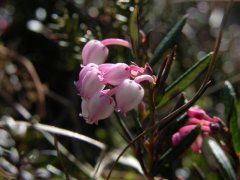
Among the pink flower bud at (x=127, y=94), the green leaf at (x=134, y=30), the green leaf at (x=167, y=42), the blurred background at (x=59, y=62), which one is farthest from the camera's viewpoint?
the blurred background at (x=59, y=62)

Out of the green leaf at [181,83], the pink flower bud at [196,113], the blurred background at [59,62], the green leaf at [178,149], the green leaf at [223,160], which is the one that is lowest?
the blurred background at [59,62]

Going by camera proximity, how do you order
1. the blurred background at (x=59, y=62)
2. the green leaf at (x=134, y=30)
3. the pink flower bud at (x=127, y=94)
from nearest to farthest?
the pink flower bud at (x=127, y=94), the green leaf at (x=134, y=30), the blurred background at (x=59, y=62)

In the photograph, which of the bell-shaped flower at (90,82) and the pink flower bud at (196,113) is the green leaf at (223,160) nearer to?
the pink flower bud at (196,113)

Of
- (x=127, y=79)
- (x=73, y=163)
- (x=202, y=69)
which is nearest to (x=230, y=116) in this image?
(x=202, y=69)

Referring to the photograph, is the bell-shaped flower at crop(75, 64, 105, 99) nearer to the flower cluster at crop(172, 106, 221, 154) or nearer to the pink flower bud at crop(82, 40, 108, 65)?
the pink flower bud at crop(82, 40, 108, 65)

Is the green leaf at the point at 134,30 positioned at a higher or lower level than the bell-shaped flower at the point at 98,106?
higher

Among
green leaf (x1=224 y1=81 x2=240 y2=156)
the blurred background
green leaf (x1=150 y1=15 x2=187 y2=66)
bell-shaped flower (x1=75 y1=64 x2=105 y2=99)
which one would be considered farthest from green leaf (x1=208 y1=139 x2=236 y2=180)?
the blurred background

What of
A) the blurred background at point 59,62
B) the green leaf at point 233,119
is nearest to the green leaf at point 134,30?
the green leaf at point 233,119

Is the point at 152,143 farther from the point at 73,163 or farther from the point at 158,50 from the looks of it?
the point at 73,163
